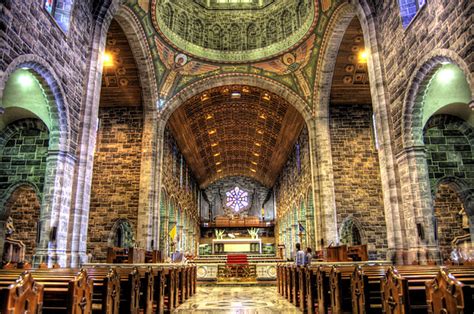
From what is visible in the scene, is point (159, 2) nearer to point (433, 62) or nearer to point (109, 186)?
point (109, 186)

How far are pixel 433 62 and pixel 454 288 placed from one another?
644 centimetres

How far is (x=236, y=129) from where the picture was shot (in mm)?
25375

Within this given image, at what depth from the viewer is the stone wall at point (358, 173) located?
627 inches

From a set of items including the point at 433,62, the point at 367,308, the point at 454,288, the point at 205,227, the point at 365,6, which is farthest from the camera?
the point at 205,227

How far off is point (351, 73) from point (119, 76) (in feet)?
33.9

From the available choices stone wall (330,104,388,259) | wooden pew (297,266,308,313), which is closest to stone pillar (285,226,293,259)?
stone wall (330,104,388,259)

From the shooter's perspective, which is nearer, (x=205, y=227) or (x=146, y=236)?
(x=146, y=236)

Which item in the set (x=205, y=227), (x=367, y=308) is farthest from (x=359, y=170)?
(x=205, y=227)

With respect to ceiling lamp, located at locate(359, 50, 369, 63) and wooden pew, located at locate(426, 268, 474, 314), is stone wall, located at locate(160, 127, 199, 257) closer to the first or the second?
ceiling lamp, located at locate(359, 50, 369, 63)

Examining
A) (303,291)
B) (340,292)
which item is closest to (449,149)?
(303,291)

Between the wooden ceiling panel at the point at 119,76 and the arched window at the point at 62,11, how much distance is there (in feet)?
16.1

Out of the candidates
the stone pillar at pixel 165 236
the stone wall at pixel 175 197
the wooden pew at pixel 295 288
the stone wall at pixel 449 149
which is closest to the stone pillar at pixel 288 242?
the stone wall at pixel 175 197

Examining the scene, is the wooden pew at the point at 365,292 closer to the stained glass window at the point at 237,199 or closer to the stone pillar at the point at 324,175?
the stone pillar at the point at 324,175

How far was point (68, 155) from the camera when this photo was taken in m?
9.15
